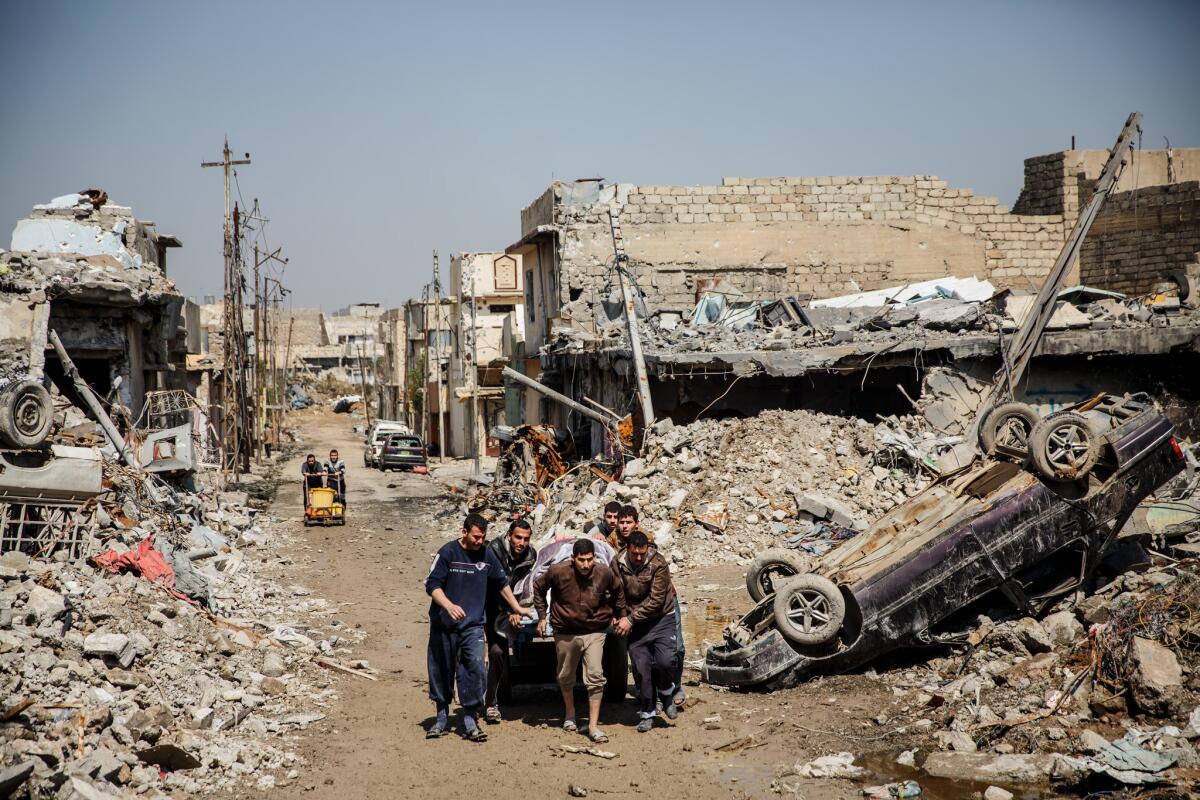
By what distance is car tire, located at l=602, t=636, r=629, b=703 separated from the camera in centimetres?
850

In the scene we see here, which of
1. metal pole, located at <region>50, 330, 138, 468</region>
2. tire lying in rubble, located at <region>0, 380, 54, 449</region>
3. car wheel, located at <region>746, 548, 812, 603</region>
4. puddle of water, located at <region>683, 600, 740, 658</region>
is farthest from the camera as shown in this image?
metal pole, located at <region>50, 330, 138, 468</region>

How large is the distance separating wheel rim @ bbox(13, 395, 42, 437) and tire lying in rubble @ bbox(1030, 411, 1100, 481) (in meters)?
10.7

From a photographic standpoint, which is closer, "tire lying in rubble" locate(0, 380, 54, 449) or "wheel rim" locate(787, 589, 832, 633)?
"wheel rim" locate(787, 589, 832, 633)

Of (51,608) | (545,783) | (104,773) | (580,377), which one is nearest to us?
(104,773)

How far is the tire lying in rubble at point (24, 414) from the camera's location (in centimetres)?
1259

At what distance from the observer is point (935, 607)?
8.30 m

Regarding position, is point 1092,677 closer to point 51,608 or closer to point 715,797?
point 715,797

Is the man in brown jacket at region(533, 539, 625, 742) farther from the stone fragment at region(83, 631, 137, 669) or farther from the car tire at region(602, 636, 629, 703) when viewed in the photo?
the stone fragment at region(83, 631, 137, 669)

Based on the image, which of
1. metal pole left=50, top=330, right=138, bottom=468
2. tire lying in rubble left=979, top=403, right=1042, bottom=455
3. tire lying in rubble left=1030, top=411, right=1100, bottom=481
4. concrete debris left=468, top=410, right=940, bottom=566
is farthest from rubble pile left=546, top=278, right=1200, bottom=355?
tire lying in rubble left=1030, top=411, right=1100, bottom=481

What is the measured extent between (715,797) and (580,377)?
1923 cm

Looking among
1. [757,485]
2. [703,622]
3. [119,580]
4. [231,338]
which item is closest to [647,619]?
[703,622]

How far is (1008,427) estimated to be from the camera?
31.8ft

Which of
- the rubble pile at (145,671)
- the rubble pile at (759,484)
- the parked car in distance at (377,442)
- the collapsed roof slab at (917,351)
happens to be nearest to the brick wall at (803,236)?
the collapsed roof slab at (917,351)

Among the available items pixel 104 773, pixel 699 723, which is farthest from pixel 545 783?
pixel 104 773
